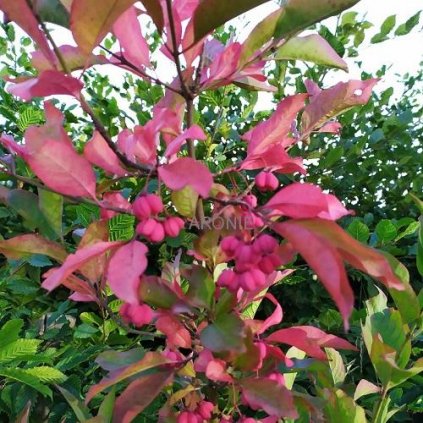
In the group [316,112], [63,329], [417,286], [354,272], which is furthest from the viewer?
[417,286]

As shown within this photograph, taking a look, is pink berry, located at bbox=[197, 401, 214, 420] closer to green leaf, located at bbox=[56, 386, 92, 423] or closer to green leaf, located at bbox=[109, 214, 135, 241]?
green leaf, located at bbox=[56, 386, 92, 423]

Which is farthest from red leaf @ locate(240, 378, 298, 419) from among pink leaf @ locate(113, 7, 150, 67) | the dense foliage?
pink leaf @ locate(113, 7, 150, 67)

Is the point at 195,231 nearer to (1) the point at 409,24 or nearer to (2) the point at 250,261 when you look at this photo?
(2) the point at 250,261

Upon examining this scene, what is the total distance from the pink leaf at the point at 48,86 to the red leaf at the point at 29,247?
202mm

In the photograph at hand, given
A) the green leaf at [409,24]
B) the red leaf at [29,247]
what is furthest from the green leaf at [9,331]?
the green leaf at [409,24]

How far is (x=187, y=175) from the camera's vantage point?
1.87 ft

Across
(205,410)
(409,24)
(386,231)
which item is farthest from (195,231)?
(409,24)

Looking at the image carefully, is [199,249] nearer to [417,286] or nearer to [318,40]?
[318,40]

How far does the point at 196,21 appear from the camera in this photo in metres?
0.62

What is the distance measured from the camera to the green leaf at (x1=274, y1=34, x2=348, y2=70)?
75 cm

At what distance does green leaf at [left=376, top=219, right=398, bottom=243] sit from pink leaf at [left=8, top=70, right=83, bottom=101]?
3.19 ft

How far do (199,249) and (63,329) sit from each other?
2.69ft

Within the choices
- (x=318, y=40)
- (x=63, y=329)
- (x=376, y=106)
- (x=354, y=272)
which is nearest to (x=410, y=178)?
(x=376, y=106)

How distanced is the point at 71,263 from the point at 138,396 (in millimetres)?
205
